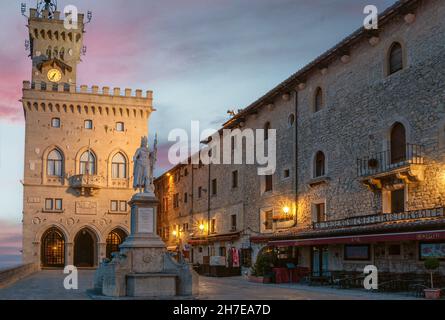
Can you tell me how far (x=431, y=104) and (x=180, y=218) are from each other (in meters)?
35.8

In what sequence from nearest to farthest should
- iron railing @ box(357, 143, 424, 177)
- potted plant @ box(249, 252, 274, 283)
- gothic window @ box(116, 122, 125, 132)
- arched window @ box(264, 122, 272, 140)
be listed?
iron railing @ box(357, 143, 424, 177) → potted plant @ box(249, 252, 274, 283) → arched window @ box(264, 122, 272, 140) → gothic window @ box(116, 122, 125, 132)

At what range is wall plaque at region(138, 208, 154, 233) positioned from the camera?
1984 centimetres

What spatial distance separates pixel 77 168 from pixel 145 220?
1258 inches

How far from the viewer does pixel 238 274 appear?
36531mm

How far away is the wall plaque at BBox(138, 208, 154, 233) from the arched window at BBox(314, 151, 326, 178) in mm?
Answer: 11210

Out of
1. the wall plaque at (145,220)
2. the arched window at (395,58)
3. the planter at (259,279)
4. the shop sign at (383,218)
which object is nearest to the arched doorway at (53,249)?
the planter at (259,279)

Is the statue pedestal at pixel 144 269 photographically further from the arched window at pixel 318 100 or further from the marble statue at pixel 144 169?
the arched window at pixel 318 100

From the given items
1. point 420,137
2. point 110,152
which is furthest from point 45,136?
point 420,137

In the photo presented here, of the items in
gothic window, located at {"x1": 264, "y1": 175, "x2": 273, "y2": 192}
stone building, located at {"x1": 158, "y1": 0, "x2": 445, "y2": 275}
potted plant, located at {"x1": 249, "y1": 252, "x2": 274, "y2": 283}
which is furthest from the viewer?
gothic window, located at {"x1": 264, "y1": 175, "x2": 273, "y2": 192}

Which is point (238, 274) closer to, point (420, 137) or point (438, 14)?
point (420, 137)

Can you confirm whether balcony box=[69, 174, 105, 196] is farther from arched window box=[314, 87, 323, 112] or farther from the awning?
arched window box=[314, 87, 323, 112]

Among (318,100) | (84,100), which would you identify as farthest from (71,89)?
(318,100)

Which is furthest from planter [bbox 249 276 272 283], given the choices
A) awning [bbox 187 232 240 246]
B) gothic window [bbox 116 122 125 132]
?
gothic window [bbox 116 122 125 132]

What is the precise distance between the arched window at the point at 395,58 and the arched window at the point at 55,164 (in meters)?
33.3
